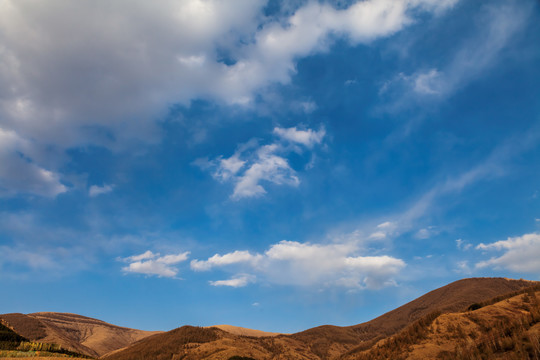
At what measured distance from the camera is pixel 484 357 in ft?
70.3

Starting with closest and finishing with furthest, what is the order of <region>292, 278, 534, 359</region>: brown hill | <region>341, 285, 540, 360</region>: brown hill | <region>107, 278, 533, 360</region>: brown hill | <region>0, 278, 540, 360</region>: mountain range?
<region>341, 285, 540, 360</region>: brown hill < <region>0, 278, 540, 360</region>: mountain range < <region>107, 278, 533, 360</region>: brown hill < <region>292, 278, 534, 359</region>: brown hill

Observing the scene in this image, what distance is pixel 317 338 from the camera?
5817 inches

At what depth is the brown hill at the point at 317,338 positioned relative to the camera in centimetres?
9381

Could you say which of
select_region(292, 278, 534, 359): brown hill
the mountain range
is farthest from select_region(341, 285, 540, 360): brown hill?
select_region(292, 278, 534, 359): brown hill

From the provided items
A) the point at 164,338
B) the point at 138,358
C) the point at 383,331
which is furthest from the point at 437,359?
the point at 383,331

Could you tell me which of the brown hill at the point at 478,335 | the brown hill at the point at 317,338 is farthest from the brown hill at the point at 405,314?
the brown hill at the point at 478,335

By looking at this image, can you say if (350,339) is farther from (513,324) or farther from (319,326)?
(513,324)

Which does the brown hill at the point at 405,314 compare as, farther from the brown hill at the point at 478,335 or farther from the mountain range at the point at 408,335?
the brown hill at the point at 478,335

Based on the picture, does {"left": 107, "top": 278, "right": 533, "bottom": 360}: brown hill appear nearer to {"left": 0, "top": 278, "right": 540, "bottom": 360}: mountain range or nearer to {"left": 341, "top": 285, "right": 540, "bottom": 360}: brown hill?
{"left": 0, "top": 278, "right": 540, "bottom": 360}: mountain range

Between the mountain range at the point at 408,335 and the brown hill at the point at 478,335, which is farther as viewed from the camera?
the mountain range at the point at 408,335

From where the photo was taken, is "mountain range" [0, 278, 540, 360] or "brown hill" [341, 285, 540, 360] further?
"mountain range" [0, 278, 540, 360]

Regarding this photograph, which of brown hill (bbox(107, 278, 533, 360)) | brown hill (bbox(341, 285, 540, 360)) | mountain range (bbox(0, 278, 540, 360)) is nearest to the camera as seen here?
brown hill (bbox(341, 285, 540, 360))

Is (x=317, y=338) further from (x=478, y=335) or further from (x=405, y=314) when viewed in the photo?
(x=478, y=335)

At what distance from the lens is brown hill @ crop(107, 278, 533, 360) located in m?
93.8
